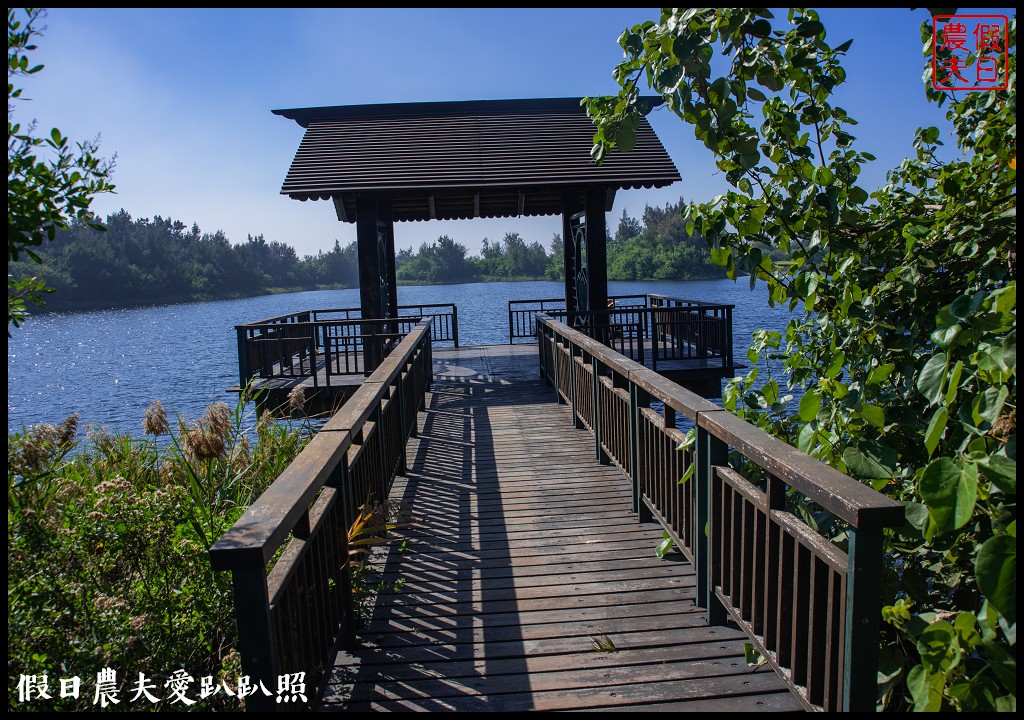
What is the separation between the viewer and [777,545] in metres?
2.56

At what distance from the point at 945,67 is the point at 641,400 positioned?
7.79ft

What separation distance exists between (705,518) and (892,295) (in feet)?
4.20

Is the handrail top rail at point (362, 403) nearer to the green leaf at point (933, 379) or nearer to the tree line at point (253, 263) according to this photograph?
the green leaf at point (933, 379)

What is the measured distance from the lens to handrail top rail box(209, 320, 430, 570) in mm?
1910

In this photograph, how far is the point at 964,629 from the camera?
1.72 m

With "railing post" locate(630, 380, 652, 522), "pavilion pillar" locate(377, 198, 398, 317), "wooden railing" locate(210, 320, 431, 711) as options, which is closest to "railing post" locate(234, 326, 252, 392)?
"pavilion pillar" locate(377, 198, 398, 317)

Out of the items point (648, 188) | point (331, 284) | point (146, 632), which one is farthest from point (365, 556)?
point (331, 284)

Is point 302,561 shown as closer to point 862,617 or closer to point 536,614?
point 536,614

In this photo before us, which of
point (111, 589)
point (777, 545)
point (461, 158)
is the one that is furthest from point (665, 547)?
point (461, 158)

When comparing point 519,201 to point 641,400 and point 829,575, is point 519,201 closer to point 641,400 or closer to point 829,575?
point 641,400

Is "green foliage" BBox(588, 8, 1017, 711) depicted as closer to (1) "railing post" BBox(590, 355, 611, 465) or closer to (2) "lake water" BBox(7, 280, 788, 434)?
(2) "lake water" BBox(7, 280, 788, 434)

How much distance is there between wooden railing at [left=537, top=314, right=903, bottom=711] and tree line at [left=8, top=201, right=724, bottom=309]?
209 feet

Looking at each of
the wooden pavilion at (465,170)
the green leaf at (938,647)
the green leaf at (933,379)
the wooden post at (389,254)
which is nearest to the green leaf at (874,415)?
the green leaf at (933,379)

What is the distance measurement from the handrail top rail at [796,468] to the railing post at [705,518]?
0.35ft
